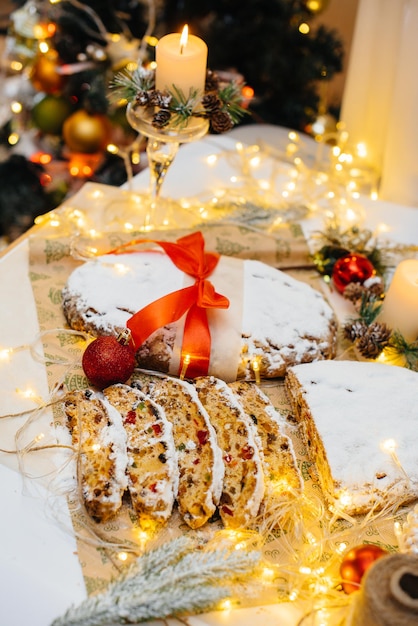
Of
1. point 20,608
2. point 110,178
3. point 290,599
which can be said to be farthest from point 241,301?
point 110,178

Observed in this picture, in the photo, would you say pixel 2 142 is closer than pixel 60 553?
No

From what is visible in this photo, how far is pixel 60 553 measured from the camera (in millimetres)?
1281

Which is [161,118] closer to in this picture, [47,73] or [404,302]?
[404,302]

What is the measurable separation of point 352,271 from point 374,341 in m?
0.28

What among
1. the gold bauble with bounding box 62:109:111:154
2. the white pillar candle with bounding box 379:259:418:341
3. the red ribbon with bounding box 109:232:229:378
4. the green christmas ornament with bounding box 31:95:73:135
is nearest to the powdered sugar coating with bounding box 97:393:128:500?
the red ribbon with bounding box 109:232:229:378

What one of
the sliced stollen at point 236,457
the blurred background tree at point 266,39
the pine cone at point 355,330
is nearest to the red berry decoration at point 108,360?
the sliced stollen at point 236,457

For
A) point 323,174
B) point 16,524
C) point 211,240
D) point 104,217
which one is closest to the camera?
point 16,524

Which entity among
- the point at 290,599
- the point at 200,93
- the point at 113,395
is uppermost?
the point at 200,93

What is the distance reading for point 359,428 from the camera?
1.48m

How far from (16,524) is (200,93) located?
1.19 meters

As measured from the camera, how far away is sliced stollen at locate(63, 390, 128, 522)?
4.34 ft

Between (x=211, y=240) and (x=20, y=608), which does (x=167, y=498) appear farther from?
(x=211, y=240)

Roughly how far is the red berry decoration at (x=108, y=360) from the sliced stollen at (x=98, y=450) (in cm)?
7

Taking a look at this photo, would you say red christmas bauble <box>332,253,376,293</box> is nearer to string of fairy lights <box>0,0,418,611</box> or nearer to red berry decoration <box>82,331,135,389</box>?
string of fairy lights <box>0,0,418,611</box>
